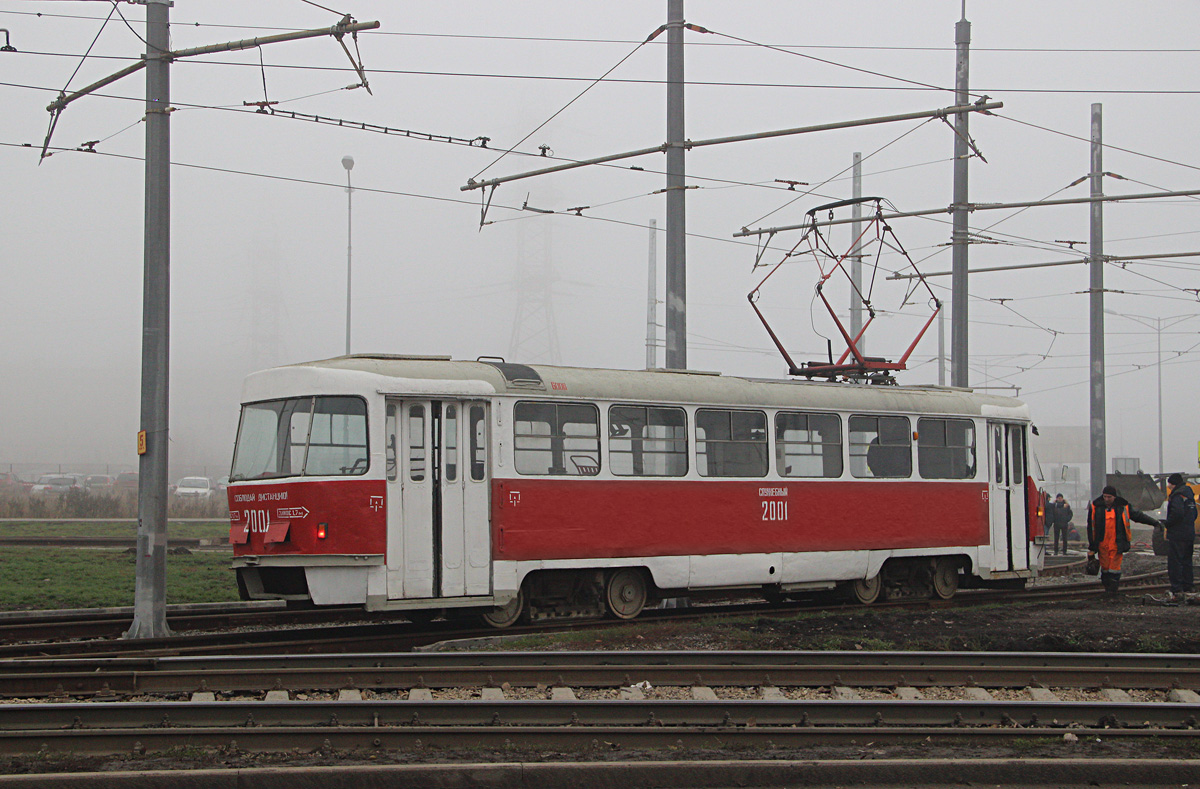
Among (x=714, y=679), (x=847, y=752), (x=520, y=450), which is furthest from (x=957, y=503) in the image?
(x=847, y=752)

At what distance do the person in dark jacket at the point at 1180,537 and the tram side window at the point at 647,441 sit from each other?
22.6 feet

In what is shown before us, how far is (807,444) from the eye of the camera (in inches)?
626

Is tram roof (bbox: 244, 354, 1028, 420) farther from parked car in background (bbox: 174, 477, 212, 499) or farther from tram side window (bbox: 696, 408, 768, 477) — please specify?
parked car in background (bbox: 174, 477, 212, 499)

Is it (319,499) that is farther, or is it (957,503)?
(957,503)

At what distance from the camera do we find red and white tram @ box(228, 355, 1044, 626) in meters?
12.5

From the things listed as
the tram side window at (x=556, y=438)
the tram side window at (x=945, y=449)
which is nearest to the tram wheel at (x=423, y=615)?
the tram side window at (x=556, y=438)

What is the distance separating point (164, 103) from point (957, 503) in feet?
38.8

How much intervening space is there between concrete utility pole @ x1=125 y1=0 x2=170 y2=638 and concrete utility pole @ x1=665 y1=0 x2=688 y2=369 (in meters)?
6.35

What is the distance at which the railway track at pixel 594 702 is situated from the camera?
7625 millimetres

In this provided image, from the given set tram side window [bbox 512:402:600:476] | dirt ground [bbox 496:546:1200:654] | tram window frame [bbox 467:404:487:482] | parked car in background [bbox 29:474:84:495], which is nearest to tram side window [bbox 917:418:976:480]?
dirt ground [bbox 496:546:1200:654]

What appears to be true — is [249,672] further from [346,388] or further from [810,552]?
[810,552]

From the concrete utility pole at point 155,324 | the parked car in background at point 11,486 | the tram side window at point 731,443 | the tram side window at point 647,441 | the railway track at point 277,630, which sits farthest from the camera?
the parked car in background at point 11,486

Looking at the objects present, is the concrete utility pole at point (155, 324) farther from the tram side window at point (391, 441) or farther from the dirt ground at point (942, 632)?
the dirt ground at point (942, 632)

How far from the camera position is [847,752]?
7.53 m
